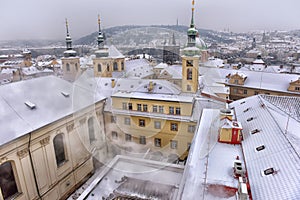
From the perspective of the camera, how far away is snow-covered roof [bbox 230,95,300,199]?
821cm

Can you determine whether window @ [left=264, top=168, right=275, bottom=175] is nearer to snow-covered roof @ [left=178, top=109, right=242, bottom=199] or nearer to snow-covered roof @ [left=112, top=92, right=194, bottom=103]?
snow-covered roof @ [left=178, top=109, right=242, bottom=199]

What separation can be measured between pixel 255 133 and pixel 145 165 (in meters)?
7.31

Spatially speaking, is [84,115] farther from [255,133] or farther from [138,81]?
[255,133]

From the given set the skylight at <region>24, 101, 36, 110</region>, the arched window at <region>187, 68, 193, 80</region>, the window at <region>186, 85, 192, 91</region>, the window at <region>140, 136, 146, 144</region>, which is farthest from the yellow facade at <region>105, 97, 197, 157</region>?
the skylight at <region>24, 101, 36, 110</region>

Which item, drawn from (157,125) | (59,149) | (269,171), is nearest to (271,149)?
(269,171)

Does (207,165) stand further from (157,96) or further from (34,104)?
(34,104)

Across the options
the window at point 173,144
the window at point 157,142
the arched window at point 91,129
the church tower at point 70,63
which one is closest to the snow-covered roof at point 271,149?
the window at point 173,144

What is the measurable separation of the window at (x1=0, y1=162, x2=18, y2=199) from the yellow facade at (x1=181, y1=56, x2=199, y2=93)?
18779mm

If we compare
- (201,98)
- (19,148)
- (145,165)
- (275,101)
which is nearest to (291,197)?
(145,165)

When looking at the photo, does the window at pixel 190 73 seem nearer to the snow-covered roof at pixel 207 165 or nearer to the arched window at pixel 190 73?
the arched window at pixel 190 73

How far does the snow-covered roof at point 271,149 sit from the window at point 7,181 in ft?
45.8

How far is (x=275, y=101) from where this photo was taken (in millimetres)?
16406

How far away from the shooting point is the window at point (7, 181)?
1256 cm

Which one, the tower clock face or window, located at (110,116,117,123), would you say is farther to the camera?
the tower clock face
